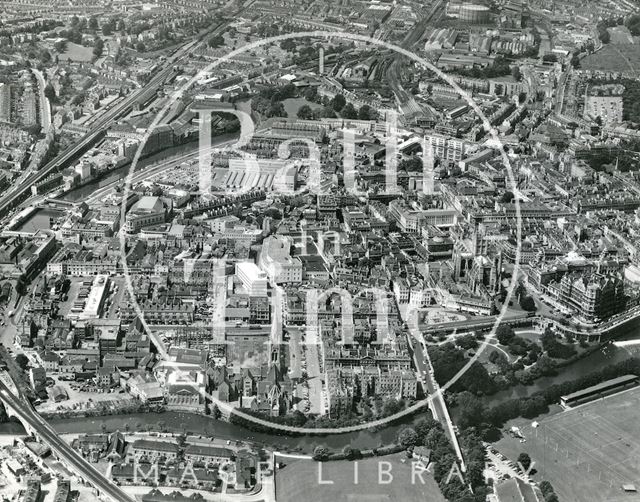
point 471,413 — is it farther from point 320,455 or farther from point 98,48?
point 98,48

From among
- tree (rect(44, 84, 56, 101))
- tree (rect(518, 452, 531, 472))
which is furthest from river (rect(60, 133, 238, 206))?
tree (rect(518, 452, 531, 472))

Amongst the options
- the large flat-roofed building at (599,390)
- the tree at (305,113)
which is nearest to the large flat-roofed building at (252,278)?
the large flat-roofed building at (599,390)

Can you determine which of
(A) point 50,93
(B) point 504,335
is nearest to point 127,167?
(A) point 50,93

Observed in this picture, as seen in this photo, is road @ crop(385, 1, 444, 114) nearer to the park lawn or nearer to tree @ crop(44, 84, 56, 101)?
tree @ crop(44, 84, 56, 101)

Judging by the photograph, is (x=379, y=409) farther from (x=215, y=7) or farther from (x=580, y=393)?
(x=215, y=7)

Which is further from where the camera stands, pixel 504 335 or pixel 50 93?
pixel 50 93
